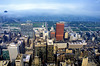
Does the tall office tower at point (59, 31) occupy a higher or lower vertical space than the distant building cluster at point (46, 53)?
higher

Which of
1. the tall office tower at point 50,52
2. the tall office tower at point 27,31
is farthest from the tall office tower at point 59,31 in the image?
the tall office tower at point 50,52

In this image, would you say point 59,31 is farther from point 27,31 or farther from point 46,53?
point 46,53

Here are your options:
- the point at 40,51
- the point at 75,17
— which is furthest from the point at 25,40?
the point at 75,17

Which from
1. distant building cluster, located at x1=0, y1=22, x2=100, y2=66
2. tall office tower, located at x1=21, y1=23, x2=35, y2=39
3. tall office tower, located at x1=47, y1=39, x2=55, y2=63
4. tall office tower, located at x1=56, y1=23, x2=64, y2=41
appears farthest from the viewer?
tall office tower, located at x1=56, y1=23, x2=64, y2=41

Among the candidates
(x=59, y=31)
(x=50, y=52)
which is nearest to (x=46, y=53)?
(x=50, y=52)

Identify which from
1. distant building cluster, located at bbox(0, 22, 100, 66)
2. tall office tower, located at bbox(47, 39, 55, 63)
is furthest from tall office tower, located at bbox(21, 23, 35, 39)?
tall office tower, located at bbox(47, 39, 55, 63)

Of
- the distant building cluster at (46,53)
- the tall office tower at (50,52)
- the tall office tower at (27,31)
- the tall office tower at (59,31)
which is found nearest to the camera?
the distant building cluster at (46,53)

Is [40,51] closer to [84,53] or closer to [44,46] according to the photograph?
[44,46]

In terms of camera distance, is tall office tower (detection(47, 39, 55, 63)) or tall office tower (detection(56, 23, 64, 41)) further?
tall office tower (detection(56, 23, 64, 41))

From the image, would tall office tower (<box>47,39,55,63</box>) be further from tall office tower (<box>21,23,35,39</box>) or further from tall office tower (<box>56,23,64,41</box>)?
tall office tower (<box>21,23,35,39</box>)

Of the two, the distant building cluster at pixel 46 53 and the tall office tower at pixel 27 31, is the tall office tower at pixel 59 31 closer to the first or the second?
the distant building cluster at pixel 46 53

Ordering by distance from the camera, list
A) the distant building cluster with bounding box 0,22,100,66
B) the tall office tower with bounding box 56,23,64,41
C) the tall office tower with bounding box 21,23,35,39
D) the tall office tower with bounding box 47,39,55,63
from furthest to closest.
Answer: the tall office tower with bounding box 56,23,64,41 → the tall office tower with bounding box 21,23,35,39 → the tall office tower with bounding box 47,39,55,63 → the distant building cluster with bounding box 0,22,100,66
